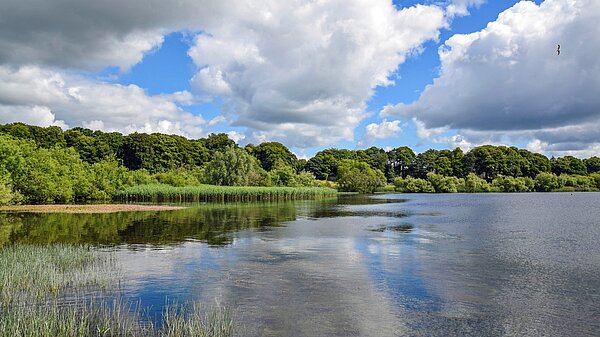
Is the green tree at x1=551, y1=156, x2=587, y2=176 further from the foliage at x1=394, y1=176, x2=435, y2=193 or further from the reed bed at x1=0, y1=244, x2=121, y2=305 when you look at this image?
the reed bed at x1=0, y1=244, x2=121, y2=305

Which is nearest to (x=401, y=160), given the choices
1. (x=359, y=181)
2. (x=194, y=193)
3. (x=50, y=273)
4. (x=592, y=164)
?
(x=359, y=181)

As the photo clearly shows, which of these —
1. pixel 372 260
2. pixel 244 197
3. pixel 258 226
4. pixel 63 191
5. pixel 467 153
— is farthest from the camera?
pixel 467 153

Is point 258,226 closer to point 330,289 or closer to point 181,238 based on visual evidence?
point 181,238

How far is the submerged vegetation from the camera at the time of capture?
Answer: 26.8ft

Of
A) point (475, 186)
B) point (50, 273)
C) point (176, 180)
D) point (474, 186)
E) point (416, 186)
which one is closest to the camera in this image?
point (50, 273)

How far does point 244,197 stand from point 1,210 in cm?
3607

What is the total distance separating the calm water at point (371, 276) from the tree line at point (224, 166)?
2639cm

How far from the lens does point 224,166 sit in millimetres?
80812

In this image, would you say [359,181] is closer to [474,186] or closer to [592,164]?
[474,186]

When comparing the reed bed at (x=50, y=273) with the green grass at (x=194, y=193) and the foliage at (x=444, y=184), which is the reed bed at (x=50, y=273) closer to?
the green grass at (x=194, y=193)

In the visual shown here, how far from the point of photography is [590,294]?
460 inches

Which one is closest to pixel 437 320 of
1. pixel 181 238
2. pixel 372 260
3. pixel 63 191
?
pixel 372 260

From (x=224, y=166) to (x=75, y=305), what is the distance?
71272 millimetres

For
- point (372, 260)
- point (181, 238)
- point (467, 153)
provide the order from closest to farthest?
1. point (372, 260)
2. point (181, 238)
3. point (467, 153)
